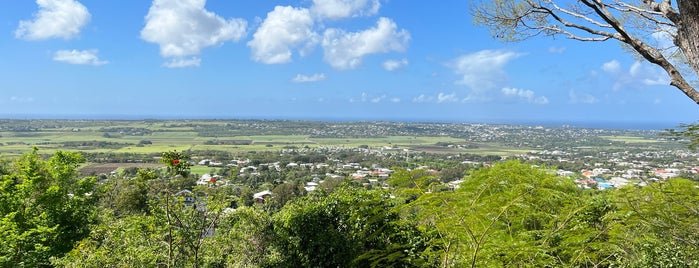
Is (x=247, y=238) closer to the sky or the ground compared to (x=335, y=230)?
closer to the ground

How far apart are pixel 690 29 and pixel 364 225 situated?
600 cm

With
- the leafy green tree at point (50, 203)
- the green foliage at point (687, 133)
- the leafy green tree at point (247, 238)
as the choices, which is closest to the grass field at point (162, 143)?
the leafy green tree at point (50, 203)

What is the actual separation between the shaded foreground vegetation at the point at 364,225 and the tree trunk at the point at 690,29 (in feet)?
5.21

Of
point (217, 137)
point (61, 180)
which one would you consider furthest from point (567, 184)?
point (217, 137)

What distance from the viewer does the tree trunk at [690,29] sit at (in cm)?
300

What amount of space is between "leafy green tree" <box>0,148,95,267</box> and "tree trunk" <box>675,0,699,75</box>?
35.0 feet

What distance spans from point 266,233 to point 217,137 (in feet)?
237

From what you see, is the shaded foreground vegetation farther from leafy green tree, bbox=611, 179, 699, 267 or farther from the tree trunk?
the tree trunk

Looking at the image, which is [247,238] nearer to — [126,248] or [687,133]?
[126,248]

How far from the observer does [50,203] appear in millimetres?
9977

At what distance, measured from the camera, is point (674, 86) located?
329 centimetres

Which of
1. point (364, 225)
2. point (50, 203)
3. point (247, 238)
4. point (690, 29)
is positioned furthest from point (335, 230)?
point (50, 203)

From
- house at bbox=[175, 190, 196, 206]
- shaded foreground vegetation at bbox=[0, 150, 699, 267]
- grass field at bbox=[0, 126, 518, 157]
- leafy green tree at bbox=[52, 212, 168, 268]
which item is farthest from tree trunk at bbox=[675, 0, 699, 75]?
grass field at bbox=[0, 126, 518, 157]

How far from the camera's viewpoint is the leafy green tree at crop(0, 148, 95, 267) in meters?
9.00
